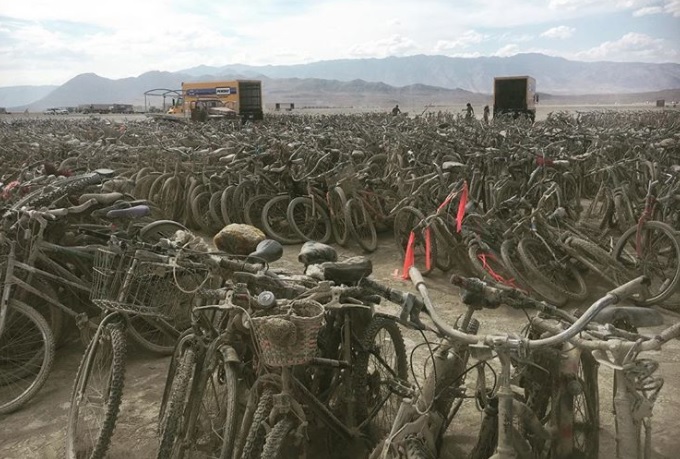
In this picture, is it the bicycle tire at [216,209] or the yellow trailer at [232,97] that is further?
the yellow trailer at [232,97]

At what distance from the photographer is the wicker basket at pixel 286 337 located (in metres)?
2.06

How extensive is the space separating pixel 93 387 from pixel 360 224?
445 centimetres

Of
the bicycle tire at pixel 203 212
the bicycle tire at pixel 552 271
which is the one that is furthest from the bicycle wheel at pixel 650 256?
the bicycle tire at pixel 203 212

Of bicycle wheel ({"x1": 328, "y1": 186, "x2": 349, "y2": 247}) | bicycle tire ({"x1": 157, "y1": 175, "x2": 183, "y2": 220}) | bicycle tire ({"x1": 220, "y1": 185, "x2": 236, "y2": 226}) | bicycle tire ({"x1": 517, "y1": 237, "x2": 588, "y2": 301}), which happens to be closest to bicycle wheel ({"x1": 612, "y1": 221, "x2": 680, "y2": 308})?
bicycle tire ({"x1": 517, "y1": 237, "x2": 588, "y2": 301})

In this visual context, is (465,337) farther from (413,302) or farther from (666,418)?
(666,418)

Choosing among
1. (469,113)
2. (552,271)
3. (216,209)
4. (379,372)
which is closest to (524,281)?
(552,271)

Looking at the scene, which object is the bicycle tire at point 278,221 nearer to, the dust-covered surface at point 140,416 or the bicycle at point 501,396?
the dust-covered surface at point 140,416

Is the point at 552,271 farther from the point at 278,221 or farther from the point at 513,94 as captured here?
the point at 513,94

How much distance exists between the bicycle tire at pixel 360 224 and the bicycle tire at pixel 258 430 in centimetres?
460

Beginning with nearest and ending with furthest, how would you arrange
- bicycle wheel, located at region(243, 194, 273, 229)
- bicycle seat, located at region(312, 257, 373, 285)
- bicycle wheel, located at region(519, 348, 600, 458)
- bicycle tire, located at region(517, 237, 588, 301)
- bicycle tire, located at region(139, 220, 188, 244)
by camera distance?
bicycle wheel, located at region(519, 348, 600, 458) → bicycle seat, located at region(312, 257, 373, 285) → bicycle tire, located at region(139, 220, 188, 244) → bicycle tire, located at region(517, 237, 588, 301) → bicycle wheel, located at region(243, 194, 273, 229)

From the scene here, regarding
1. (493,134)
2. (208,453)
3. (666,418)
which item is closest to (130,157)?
(493,134)

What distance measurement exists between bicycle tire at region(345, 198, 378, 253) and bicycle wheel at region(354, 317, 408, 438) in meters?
3.81

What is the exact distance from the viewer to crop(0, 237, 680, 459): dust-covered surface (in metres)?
3.01

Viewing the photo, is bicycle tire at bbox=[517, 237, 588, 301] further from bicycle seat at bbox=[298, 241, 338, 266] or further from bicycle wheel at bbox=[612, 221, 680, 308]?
bicycle seat at bbox=[298, 241, 338, 266]
